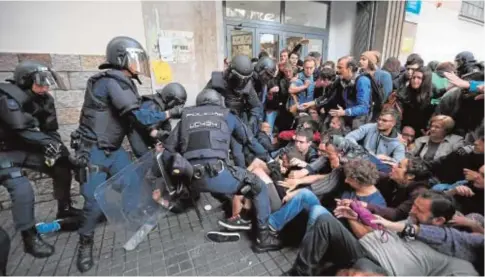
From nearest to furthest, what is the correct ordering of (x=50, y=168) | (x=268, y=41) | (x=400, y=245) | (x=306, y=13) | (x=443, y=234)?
(x=443, y=234), (x=400, y=245), (x=50, y=168), (x=268, y=41), (x=306, y=13)

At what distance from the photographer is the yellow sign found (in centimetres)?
373

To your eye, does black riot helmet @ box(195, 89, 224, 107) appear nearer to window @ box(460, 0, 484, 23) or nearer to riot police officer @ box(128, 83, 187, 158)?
riot police officer @ box(128, 83, 187, 158)

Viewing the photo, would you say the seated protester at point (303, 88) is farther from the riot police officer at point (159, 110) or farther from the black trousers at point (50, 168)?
the black trousers at point (50, 168)

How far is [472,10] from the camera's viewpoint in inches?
309

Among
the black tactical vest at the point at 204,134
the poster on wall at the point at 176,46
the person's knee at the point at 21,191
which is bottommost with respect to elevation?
the person's knee at the point at 21,191

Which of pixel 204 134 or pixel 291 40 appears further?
pixel 291 40

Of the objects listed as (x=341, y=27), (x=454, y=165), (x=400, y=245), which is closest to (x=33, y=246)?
(x=400, y=245)

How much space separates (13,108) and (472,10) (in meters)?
11.1

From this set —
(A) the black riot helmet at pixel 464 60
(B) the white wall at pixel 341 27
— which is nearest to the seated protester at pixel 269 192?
(A) the black riot helmet at pixel 464 60

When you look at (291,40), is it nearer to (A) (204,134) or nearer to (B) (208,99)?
(B) (208,99)

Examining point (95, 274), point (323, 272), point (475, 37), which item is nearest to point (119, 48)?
point (95, 274)

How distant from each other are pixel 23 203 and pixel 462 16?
416 inches

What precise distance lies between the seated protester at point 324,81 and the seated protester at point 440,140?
57.4 inches

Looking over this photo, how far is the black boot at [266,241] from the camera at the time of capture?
226cm
